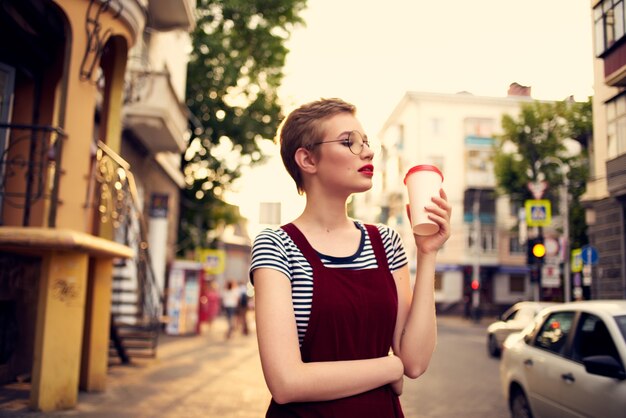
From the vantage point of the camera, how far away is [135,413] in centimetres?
805

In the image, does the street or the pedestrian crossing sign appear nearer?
the street

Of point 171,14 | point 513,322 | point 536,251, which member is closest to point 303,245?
point 536,251

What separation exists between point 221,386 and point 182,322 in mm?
11700

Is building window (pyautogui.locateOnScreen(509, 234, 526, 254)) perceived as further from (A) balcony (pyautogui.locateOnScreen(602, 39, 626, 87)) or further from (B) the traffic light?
(A) balcony (pyautogui.locateOnScreen(602, 39, 626, 87))

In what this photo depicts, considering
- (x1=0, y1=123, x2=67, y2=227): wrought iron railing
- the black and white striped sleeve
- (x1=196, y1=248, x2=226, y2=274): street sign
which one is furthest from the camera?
(x1=196, y1=248, x2=226, y2=274): street sign

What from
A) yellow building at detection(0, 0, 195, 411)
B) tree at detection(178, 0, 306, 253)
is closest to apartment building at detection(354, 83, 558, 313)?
tree at detection(178, 0, 306, 253)

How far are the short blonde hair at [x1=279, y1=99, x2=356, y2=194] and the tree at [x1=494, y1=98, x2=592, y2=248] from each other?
2873 cm

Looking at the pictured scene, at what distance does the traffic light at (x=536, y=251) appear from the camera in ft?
53.3

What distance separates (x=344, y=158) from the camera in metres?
2.15

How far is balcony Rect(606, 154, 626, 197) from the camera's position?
1149 centimetres

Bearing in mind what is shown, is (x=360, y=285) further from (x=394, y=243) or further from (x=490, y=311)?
(x=490, y=311)

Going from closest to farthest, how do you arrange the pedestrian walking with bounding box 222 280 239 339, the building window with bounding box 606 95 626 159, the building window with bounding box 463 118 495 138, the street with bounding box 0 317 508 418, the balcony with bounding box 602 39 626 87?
the street with bounding box 0 317 508 418 → the building window with bounding box 606 95 626 159 → the balcony with bounding box 602 39 626 87 → the pedestrian walking with bounding box 222 280 239 339 → the building window with bounding box 463 118 495 138

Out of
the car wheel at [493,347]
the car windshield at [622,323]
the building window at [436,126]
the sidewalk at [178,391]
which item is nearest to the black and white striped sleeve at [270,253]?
the car windshield at [622,323]

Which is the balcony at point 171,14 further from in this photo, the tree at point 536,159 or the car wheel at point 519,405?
the tree at point 536,159
